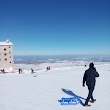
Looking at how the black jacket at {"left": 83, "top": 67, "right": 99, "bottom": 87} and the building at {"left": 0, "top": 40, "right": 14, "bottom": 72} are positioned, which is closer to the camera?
the black jacket at {"left": 83, "top": 67, "right": 99, "bottom": 87}

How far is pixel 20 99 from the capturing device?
1322cm

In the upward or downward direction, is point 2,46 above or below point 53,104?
above

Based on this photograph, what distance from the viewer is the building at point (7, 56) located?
231 feet

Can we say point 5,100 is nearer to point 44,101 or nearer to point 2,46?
point 44,101

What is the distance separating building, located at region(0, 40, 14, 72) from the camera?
7050 cm

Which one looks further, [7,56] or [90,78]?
[7,56]

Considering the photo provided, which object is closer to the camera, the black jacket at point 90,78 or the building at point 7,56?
the black jacket at point 90,78

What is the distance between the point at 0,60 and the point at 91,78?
209 feet

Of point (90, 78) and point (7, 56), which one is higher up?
point (7, 56)

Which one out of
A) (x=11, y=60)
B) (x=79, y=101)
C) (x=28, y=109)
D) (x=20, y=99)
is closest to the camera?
(x=28, y=109)

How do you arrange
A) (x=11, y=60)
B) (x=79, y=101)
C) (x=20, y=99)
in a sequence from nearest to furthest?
(x=79, y=101) → (x=20, y=99) → (x=11, y=60)

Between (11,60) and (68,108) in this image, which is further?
(11,60)

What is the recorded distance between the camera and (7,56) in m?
71.8

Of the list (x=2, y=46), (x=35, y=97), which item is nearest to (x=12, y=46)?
(x=2, y=46)
